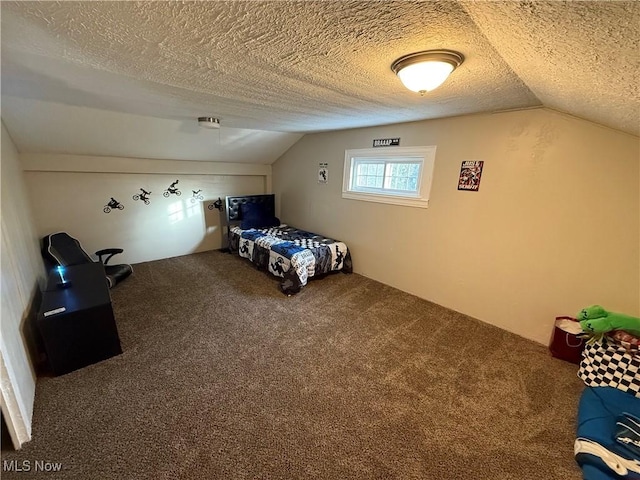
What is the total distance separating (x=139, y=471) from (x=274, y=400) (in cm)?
74

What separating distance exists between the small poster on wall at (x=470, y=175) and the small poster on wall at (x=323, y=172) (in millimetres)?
1925

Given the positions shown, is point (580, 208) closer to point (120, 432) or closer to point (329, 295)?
point (329, 295)

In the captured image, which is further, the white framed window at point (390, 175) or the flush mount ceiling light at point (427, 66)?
the white framed window at point (390, 175)

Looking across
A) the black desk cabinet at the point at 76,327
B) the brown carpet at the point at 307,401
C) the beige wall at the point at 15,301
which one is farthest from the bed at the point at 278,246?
the beige wall at the point at 15,301

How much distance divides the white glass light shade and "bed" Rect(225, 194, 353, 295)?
2.28m

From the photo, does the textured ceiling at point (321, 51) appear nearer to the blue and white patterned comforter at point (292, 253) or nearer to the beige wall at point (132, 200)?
the beige wall at point (132, 200)

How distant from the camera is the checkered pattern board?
69.0 inches

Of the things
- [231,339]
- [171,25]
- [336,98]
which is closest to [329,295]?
[231,339]

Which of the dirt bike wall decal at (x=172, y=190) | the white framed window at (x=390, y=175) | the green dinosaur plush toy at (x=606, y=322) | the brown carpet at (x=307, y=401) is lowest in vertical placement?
the brown carpet at (x=307, y=401)

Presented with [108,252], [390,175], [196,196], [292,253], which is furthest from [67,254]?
[390,175]

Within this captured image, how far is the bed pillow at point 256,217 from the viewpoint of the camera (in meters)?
4.50

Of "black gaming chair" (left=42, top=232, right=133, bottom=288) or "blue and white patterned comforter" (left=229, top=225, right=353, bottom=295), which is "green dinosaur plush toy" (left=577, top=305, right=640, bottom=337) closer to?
"blue and white patterned comforter" (left=229, top=225, right=353, bottom=295)

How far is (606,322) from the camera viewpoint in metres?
1.95

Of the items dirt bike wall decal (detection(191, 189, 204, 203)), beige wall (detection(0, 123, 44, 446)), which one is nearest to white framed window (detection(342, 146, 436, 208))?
dirt bike wall decal (detection(191, 189, 204, 203))
